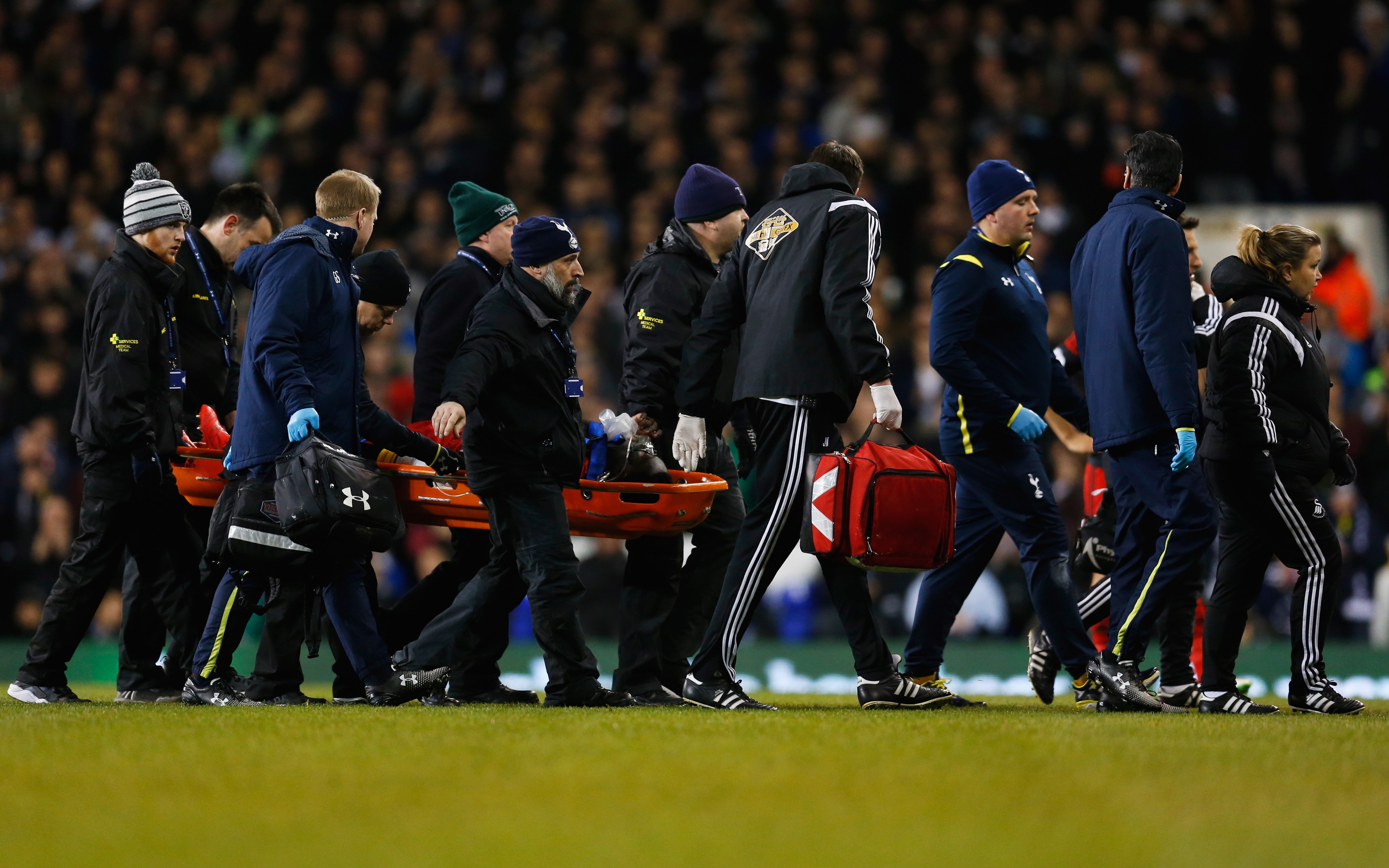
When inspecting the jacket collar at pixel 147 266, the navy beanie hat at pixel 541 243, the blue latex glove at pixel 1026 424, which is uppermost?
the navy beanie hat at pixel 541 243

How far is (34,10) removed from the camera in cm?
1750

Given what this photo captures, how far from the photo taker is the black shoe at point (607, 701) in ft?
21.5

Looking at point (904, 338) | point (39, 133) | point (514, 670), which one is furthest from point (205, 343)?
point (39, 133)

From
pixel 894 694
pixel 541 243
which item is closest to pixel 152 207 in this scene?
pixel 541 243

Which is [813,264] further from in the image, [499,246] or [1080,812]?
[1080,812]

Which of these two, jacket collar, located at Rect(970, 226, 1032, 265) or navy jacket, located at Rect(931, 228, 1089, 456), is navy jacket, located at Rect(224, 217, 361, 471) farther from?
jacket collar, located at Rect(970, 226, 1032, 265)

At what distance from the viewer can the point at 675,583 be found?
23.6 ft

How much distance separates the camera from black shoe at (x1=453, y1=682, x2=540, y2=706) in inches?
277

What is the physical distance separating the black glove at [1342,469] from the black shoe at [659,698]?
295 centimetres

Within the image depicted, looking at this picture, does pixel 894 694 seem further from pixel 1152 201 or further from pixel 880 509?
pixel 1152 201

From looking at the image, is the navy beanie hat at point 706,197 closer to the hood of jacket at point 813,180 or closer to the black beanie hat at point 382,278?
the hood of jacket at point 813,180

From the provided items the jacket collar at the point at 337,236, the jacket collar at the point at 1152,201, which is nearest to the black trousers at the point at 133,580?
the jacket collar at the point at 337,236

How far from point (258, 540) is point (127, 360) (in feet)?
3.64

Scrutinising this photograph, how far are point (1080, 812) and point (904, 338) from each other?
10.4 meters
